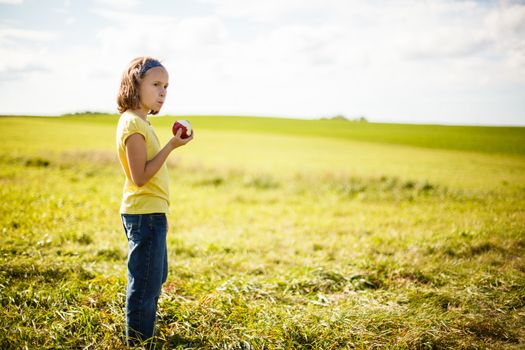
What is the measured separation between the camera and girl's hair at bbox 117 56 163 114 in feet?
9.93

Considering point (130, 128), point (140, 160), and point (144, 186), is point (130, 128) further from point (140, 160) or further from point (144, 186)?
point (144, 186)

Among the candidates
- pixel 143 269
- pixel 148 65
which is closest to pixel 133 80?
pixel 148 65

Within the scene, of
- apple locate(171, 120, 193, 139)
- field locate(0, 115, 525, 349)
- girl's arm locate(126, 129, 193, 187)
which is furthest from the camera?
field locate(0, 115, 525, 349)

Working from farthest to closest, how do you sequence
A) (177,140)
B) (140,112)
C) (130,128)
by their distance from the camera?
(140,112), (177,140), (130,128)

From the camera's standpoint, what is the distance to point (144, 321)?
10.3 ft

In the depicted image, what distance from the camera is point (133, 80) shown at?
9.99 ft

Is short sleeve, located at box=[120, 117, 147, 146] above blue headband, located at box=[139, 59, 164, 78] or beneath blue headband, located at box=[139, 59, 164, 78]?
beneath

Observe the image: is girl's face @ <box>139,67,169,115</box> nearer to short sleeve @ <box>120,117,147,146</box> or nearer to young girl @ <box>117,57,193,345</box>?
young girl @ <box>117,57,193,345</box>

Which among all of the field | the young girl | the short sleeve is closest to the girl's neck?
the young girl

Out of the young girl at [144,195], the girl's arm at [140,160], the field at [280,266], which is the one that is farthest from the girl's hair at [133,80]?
the field at [280,266]

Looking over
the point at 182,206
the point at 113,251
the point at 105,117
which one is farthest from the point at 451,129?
the point at 113,251

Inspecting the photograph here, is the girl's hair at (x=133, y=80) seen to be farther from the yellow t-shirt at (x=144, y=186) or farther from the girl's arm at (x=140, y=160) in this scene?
the girl's arm at (x=140, y=160)

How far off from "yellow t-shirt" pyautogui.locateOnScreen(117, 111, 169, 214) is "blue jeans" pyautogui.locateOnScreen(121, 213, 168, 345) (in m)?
0.07

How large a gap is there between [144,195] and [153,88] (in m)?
0.88
